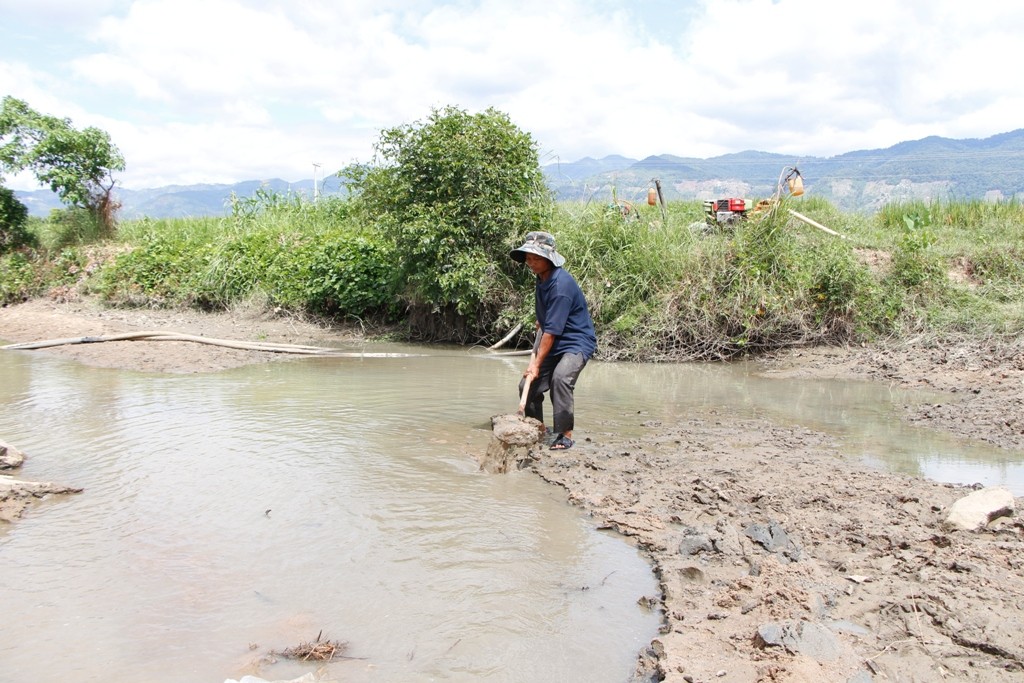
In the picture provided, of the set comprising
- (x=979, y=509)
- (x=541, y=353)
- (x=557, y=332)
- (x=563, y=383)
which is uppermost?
(x=557, y=332)

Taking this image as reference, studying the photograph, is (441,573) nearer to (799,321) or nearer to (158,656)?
(158,656)

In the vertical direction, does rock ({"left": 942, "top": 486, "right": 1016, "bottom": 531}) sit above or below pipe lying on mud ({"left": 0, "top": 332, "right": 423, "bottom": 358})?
below

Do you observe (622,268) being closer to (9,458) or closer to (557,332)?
(557,332)

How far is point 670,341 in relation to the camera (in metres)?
10.7

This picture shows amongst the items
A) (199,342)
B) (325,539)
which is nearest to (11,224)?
(199,342)

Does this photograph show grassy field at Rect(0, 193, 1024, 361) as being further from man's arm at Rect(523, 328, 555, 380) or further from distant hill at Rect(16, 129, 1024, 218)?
man's arm at Rect(523, 328, 555, 380)

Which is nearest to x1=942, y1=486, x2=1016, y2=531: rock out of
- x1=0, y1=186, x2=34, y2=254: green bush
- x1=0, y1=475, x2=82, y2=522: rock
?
x1=0, y1=475, x2=82, y2=522: rock

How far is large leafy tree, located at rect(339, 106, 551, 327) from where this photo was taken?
11109 millimetres

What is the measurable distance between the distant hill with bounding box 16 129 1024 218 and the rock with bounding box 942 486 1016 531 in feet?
27.0

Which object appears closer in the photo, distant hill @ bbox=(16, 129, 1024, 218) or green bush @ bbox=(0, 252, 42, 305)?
distant hill @ bbox=(16, 129, 1024, 218)

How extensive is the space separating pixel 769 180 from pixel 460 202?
47.6 ft

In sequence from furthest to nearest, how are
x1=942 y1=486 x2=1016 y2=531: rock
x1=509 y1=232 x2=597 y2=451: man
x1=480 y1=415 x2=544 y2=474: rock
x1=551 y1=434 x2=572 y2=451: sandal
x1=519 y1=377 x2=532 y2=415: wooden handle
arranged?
x1=519 y1=377 x2=532 y2=415: wooden handle < x1=551 y1=434 x2=572 y2=451: sandal < x1=509 y1=232 x2=597 y2=451: man < x1=480 y1=415 x2=544 y2=474: rock < x1=942 y1=486 x2=1016 y2=531: rock

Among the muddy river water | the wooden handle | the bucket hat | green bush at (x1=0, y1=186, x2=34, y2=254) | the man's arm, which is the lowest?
the muddy river water

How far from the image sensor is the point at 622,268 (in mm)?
10828
